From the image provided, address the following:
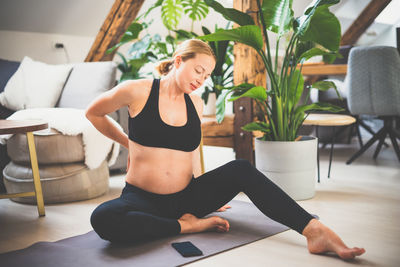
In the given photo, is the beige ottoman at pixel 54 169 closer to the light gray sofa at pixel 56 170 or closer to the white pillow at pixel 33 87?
the light gray sofa at pixel 56 170

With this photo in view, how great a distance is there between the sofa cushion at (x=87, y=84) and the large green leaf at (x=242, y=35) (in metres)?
1.12

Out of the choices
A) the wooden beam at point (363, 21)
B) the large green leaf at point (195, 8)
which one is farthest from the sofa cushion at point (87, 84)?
the wooden beam at point (363, 21)

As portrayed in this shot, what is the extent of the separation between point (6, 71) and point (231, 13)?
1995 mm

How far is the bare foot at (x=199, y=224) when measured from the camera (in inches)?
63.3

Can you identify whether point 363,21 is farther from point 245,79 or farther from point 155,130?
point 155,130

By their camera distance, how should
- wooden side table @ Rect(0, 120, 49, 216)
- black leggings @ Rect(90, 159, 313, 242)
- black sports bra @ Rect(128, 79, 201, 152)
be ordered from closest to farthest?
1. black leggings @ Rect(90, 159, 313, 242)
2. black sports bra @ Rect(128, 79, 201, 152)
3. wooden side table @ Rect(0, 120, 49, 216)

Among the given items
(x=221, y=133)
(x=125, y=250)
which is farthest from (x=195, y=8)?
(x=125, y=250)

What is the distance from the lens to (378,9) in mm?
5266

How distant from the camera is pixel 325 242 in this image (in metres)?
1.39

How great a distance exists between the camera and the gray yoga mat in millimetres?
1360

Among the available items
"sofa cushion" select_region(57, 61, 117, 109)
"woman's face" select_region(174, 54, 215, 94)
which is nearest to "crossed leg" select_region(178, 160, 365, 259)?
"woman's face" select_region(174, 54, 215, 94)

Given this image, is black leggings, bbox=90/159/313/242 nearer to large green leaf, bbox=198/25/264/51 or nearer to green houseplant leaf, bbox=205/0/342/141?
green houseplant leaf, bbox=205/0/342/141

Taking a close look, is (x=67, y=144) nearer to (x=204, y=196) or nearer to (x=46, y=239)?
(x=46, y=239)

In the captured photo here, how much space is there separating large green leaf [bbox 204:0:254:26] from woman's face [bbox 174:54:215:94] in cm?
62
